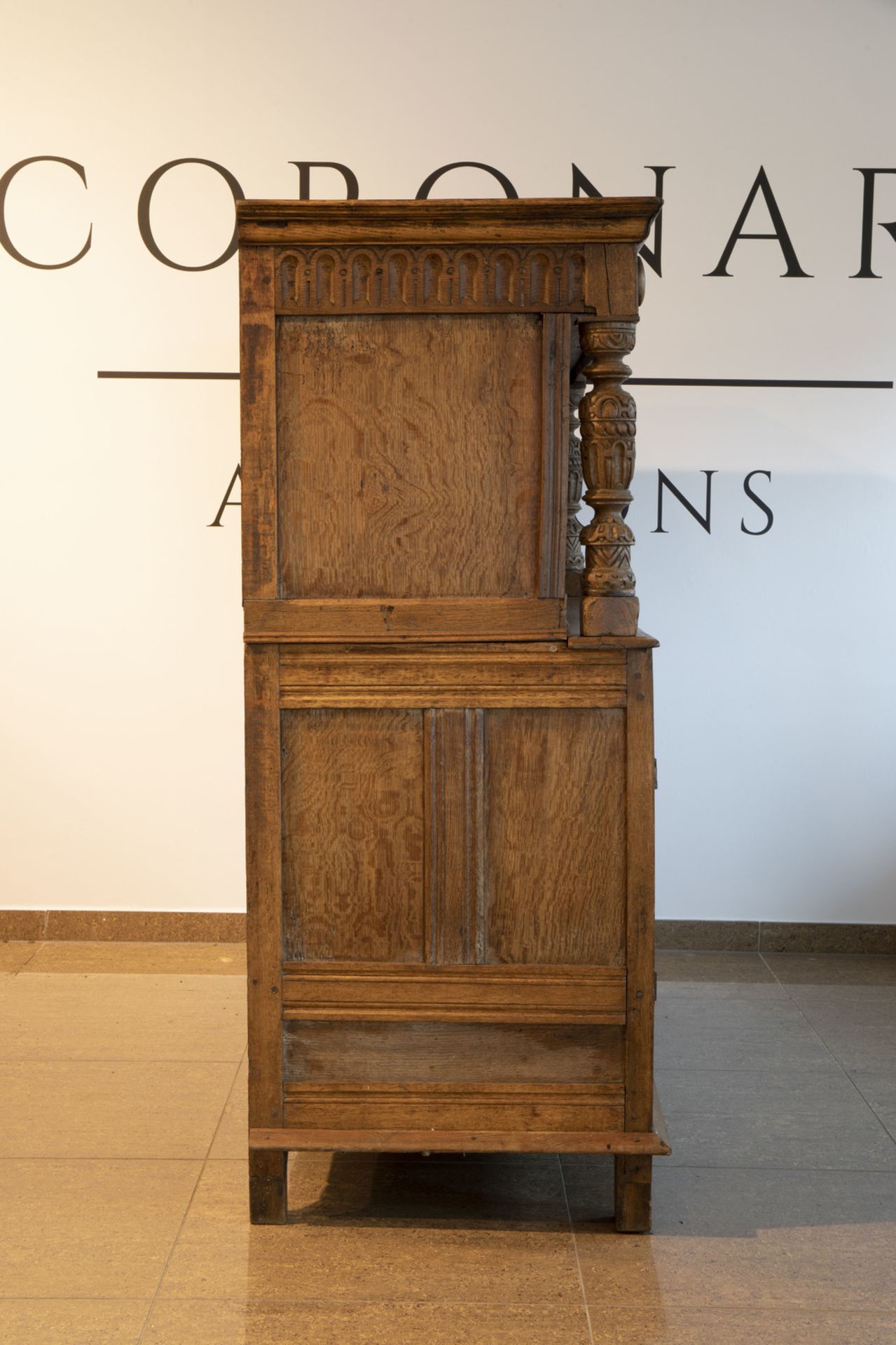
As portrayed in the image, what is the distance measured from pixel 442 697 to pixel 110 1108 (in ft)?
4.23

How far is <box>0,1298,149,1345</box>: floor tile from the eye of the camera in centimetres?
194

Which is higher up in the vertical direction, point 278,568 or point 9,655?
point 278,568

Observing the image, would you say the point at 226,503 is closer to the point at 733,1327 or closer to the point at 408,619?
the point at 408,619

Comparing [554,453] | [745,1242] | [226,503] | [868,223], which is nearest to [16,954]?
[226,503]

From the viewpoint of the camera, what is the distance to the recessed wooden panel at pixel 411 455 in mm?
2176

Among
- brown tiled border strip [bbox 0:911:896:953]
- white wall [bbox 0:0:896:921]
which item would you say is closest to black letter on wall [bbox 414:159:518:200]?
white wall [bbox 0:0:896:921]

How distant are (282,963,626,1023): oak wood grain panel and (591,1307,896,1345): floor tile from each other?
0.49 meters

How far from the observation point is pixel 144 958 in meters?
3.77

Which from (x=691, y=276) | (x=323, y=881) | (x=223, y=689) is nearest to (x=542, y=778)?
(x=323, y=881)

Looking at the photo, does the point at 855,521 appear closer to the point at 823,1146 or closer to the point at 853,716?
the point at 853,716

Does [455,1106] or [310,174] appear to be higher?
[310,174]

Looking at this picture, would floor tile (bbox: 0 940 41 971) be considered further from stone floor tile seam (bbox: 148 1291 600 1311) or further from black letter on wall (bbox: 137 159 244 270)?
black letter on wall (bbox: 137 159 244 270)

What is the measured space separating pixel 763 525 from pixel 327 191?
1.63 meters

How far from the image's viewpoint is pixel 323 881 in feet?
7.44
